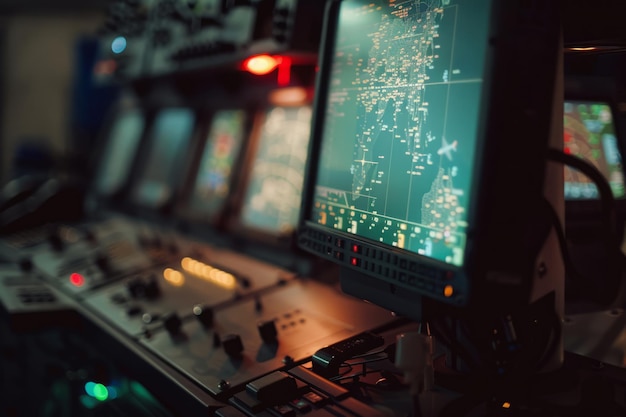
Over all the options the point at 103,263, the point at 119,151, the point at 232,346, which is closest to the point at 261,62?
the point at 103,263

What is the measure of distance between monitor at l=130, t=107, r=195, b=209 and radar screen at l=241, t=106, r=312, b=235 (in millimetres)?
519

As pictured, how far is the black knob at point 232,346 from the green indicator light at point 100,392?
→ 2.39 feet

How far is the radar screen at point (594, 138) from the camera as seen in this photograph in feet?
5.12

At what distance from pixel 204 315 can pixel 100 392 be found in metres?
0.63

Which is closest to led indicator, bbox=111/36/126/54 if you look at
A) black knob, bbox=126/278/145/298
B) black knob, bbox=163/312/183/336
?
black knob, bbox=126/278/145/298

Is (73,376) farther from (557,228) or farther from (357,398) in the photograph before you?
(557,228)

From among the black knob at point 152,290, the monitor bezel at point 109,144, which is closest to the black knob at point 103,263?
the black knob at point 152,290

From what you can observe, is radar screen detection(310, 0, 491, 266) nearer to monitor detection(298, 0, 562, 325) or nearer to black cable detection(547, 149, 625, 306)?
monitor detection(298, 0, 562, 325)

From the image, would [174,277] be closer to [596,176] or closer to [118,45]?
[596,176]

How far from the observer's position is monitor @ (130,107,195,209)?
8.59ft

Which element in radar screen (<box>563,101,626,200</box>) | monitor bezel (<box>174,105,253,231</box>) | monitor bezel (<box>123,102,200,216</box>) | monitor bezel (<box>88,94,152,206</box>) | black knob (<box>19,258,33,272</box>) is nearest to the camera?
radar screen (<box>563,101,626,200</box>)

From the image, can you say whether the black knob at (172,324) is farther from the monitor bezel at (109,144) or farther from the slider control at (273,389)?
the monitor bezel at (109,144)

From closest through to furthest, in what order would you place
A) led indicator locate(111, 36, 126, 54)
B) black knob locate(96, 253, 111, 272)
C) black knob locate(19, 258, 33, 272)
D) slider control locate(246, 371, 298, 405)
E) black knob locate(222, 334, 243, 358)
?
slider control locate(246, 371, 298, 405), black knob locate(222, 334, 243, 358), black knob locate(96, 253, 111, 272), black knob locate(19, 258, 33, 272), led indicator locate(111, 36, 126, 54)

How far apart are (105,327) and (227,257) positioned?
0.57 meters
